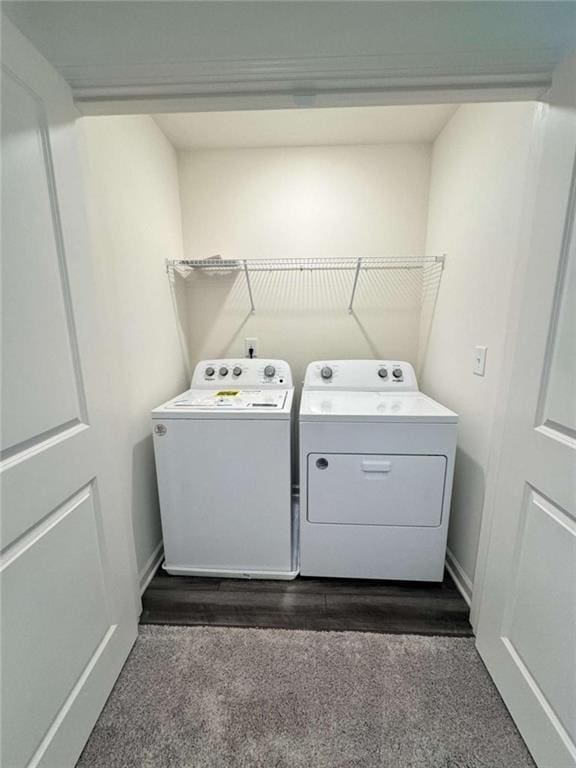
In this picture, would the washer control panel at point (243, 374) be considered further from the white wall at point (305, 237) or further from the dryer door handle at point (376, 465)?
the dryer door handle at point (376, 465)

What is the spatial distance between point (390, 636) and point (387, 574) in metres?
0.25

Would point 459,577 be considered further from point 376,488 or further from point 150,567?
point 150,567

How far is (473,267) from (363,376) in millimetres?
789

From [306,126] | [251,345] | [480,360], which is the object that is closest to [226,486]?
[251,345]

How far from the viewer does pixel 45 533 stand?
771 millimetres

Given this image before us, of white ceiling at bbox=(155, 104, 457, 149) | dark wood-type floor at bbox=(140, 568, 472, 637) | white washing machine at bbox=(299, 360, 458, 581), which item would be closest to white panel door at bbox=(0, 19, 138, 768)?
dark wood-type floor at bbox=(140, 568, 472, 637)

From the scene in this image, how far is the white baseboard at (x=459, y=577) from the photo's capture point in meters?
1.35

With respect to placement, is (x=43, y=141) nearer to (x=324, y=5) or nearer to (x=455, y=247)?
(x=324, y=5)

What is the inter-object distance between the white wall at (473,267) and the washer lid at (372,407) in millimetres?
174

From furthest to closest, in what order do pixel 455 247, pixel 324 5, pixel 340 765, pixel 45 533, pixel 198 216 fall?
1. pixel 198 216
2. pixel 455 247
3. pixel 340 765
4. pixel 45 533
5. pixel 324 5

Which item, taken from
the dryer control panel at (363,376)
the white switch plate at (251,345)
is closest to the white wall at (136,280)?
the white switch plate at (251,345)

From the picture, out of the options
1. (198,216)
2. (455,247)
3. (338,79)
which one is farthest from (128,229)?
(455,247)

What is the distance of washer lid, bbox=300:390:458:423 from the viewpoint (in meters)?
1.29

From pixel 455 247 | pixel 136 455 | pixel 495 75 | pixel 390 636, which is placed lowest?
pixel 390 636
